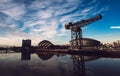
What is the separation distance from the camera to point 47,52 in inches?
2805

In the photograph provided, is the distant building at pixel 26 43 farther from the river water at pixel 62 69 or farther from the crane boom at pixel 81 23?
the river water at pixel 62 69

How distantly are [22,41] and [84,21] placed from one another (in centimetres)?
4988

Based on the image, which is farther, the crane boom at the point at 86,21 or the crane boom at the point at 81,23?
the crane boom at the point at 81,23

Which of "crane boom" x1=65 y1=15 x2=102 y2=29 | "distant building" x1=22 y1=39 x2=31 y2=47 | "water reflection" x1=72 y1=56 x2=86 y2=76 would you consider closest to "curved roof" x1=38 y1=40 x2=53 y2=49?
"distant building" x1=22 y1=39 x2=31 y2=47

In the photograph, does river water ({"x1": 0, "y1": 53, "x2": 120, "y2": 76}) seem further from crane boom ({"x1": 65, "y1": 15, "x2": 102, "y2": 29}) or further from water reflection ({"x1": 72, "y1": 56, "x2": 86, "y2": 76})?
crane boom ({"x1": 65, "y1": 15, "x2": 102, "y2": 29})

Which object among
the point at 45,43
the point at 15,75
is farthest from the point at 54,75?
the point at 45,43

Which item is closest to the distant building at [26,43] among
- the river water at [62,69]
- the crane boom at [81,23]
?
the crane boom at [81,23]

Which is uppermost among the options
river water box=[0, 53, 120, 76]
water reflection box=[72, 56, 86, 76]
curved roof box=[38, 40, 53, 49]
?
curved roof box=[38, 40, 53, 49]

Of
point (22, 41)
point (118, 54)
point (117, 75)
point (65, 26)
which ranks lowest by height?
point (117, 75)

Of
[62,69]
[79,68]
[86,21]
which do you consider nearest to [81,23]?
[86,21]

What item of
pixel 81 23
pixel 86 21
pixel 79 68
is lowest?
pixel 79 68

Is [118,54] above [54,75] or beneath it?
above

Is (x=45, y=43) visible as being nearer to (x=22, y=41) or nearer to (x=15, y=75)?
(x=22, y=41)

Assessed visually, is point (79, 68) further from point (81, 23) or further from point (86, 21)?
point (81, 23)
